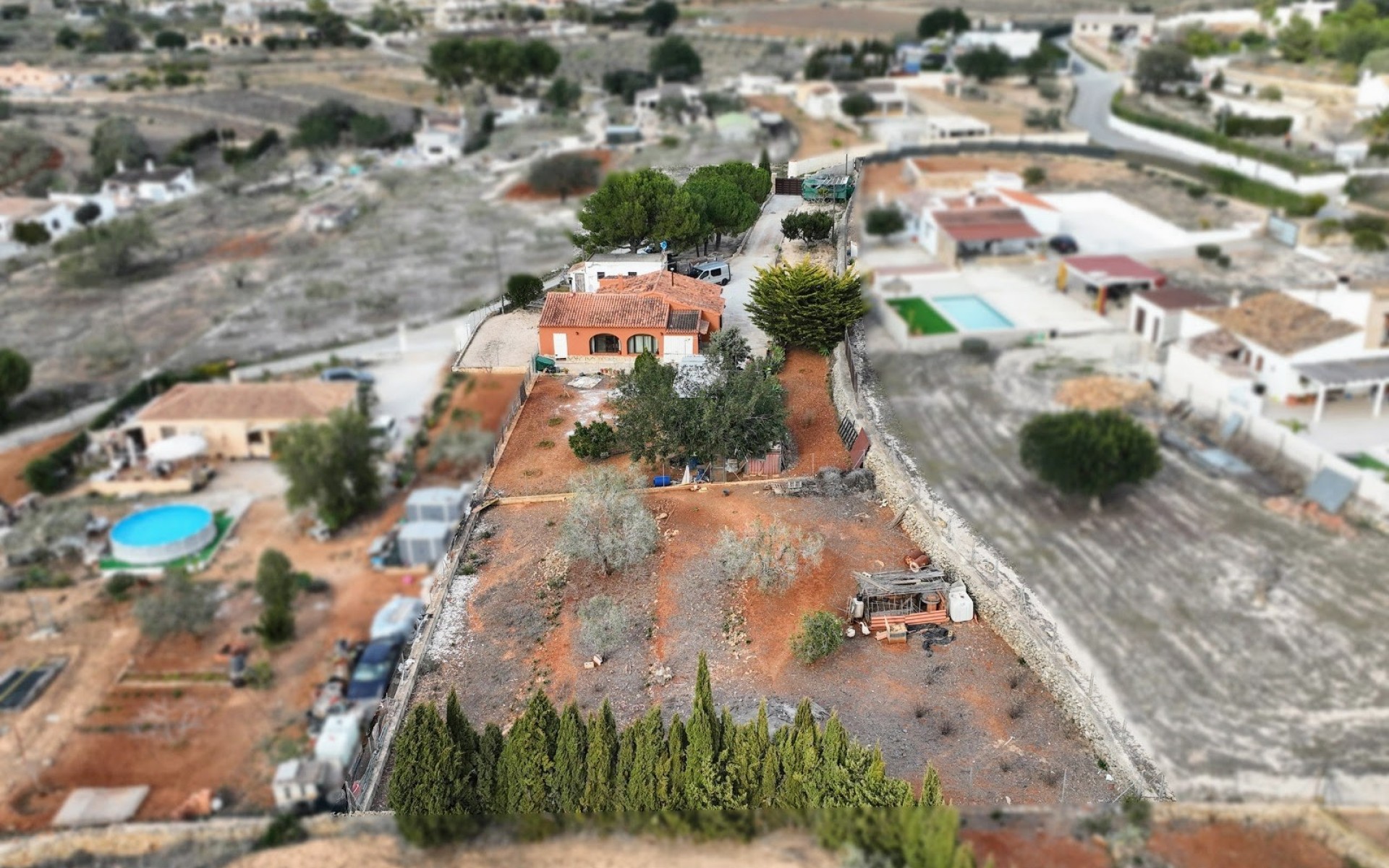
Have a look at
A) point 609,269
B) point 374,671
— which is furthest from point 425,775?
point 609,269

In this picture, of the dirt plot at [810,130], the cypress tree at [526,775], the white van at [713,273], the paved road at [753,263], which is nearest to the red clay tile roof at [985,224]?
the dirt plot at [810,130]

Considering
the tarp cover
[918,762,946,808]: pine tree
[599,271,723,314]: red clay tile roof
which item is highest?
[599,271,723,314]: red clay tile roof

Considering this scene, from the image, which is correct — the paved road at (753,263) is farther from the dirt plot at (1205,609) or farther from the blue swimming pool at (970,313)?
the blue swimming pool at (970,313)

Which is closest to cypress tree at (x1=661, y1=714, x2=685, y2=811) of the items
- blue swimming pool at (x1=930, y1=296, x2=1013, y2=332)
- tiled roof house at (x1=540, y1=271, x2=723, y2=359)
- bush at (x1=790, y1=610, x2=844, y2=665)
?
bush at (x1=790, y1=610, x2=844, y2=665)

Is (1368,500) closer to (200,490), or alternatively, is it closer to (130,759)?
(130,759)

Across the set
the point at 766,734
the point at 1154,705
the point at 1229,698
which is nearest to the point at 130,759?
the point at 766,734

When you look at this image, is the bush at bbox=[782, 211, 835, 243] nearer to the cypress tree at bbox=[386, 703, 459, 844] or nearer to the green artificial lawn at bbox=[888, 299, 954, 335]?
the green artificial lawn at bbox=[888, 299, 954, 335]

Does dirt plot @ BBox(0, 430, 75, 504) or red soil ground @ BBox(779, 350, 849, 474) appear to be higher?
red soil ground @ BBox(779, 350, 849, 474)
